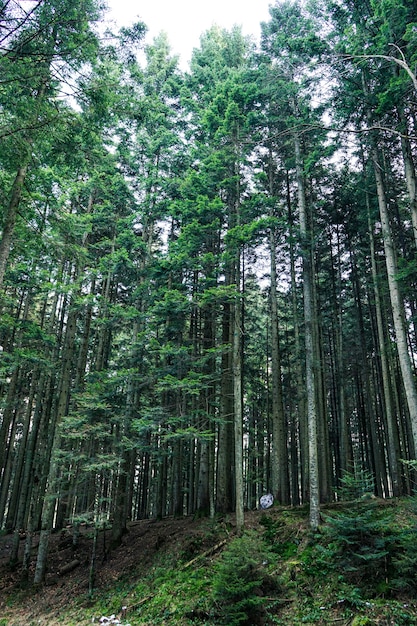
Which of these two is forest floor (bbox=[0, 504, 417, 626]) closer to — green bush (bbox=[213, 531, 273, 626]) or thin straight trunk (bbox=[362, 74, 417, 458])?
green bush (bbox=[213, 531, 273, 626])

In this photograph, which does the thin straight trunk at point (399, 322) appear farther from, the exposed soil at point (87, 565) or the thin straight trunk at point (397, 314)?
the exposed soil at point (87, 565)

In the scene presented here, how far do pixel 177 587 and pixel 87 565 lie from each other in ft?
16.9

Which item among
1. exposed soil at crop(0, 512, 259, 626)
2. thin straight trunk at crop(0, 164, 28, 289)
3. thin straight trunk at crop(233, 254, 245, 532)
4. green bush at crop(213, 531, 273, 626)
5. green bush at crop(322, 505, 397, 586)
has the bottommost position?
exposed soil at crop(0, 512, 259, 626)

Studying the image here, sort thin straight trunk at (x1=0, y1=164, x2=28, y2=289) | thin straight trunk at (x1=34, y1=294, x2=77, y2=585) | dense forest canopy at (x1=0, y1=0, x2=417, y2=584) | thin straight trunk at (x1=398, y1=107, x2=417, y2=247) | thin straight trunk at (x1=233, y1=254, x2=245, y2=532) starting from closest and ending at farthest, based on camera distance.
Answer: thin straight trunk at (x1=0, y1=164, x2=28, y2=289) → dense forest canopy at (x1=0, y1=0, x2=417, y2=584) → thin straight trunk at (x1=398, y1=107, x2=417, y2=247) → thin straight trunk at (x1=233, y1=254, x2=245, y2=532) → thin straight trunk at (x1=34, y1=294, x2=77, y2=585)

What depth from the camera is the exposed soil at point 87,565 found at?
1019 cm

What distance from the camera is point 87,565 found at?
12539 mm

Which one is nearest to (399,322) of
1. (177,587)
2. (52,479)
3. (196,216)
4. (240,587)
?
(240,587)

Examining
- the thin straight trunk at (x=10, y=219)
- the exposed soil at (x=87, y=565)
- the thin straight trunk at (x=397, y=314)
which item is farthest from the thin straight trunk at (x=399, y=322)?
the thin straight trunk at (x=10, y=219)

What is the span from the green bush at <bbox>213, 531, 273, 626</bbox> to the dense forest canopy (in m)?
2.78

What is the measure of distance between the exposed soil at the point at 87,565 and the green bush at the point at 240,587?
3.49 metres

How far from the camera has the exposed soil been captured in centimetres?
1019

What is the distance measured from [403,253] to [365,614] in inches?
551

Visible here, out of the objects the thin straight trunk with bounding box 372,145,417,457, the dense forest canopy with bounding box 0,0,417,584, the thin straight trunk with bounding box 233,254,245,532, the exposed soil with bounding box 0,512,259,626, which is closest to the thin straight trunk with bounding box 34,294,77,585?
the dense forest canopy with bounding box 0,0,417,584

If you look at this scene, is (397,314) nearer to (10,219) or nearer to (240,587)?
(240,587)
